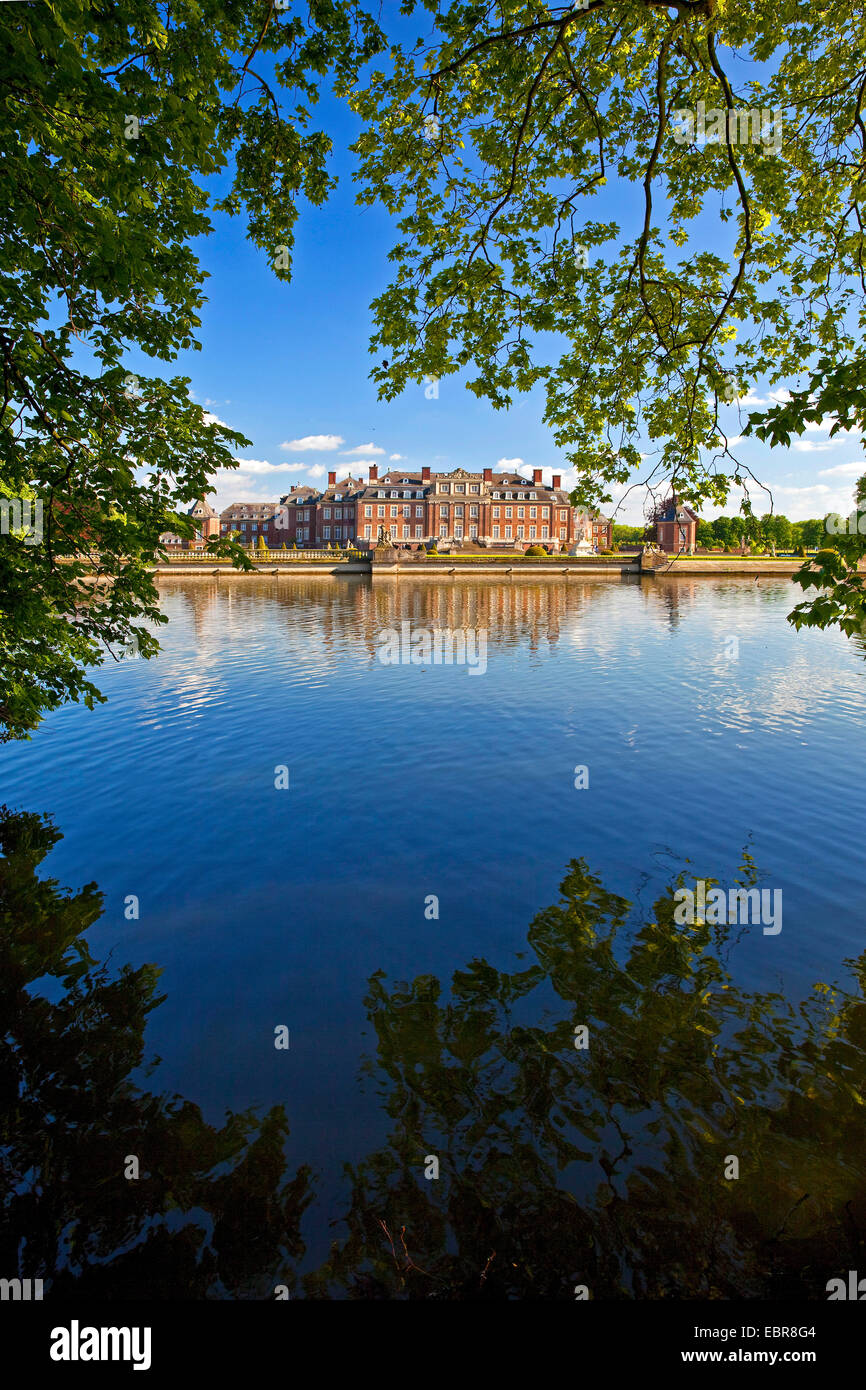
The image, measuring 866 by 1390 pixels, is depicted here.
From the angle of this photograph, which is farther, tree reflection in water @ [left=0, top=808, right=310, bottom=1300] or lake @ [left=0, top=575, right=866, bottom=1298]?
lake @ [left=0, top=575, right=866, bottom=1298]

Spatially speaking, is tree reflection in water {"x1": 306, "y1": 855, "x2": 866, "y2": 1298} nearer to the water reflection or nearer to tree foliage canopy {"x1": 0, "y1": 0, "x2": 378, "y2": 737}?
the water reflection

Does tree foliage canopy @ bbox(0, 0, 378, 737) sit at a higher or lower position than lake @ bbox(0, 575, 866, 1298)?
higher

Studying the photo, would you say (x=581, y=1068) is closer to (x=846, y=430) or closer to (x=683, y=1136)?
(x=683, y=1136)

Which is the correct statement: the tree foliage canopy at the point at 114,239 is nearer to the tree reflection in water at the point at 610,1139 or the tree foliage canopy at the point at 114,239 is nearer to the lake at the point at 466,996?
the lake at the point at 466,996

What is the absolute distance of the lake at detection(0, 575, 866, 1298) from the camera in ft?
13.3

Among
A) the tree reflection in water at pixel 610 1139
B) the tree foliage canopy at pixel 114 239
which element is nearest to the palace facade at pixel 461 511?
the tree foliage canopy at pixel 114 239

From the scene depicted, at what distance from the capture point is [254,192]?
7.55m

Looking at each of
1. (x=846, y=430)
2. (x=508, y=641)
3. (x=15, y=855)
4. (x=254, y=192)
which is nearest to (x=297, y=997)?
(x=15, y=855)

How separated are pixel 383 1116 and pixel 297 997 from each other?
181 centimetres

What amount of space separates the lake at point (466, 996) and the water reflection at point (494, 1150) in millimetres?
23

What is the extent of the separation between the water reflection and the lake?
23 mm

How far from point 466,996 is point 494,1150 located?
178 centimetres

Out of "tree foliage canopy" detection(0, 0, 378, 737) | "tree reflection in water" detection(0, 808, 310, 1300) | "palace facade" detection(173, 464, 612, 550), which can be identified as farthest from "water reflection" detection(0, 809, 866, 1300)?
"palace facade" detection(173, 464, 612, 550)

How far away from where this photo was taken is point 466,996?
6.35 metres
